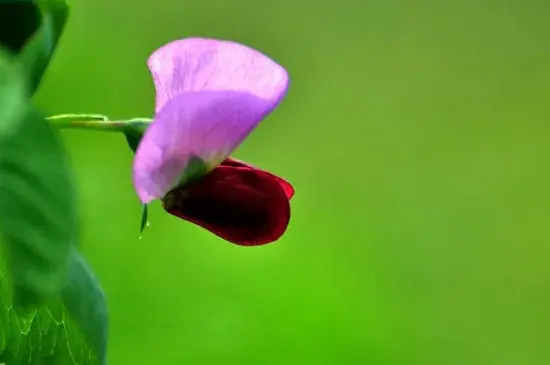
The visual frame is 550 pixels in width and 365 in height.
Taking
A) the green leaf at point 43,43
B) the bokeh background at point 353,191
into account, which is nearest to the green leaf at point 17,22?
the green leaf at point 43,43

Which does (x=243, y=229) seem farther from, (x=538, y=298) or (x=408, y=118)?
(x=408, y=118)

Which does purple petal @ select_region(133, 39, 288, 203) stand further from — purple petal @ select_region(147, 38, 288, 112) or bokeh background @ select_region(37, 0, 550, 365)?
bokeh background @ select_region(37, 0, 550, 365)

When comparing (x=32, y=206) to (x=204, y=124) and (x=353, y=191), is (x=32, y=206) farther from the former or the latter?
(x=353, y=191)

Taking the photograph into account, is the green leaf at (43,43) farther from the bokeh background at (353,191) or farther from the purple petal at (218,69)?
the bokeh background at (353,191)

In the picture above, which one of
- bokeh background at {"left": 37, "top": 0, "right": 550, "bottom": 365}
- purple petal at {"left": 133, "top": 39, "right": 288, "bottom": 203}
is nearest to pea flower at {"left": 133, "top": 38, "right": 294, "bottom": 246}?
purple petal at {"left": 133, "top": 39, "right": 288, "bottom": 203}

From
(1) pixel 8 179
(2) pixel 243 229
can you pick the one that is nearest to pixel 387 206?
(2) pixel 243 229

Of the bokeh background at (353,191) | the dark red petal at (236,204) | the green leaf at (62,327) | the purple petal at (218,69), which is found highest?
the purple petal at (218,69)
